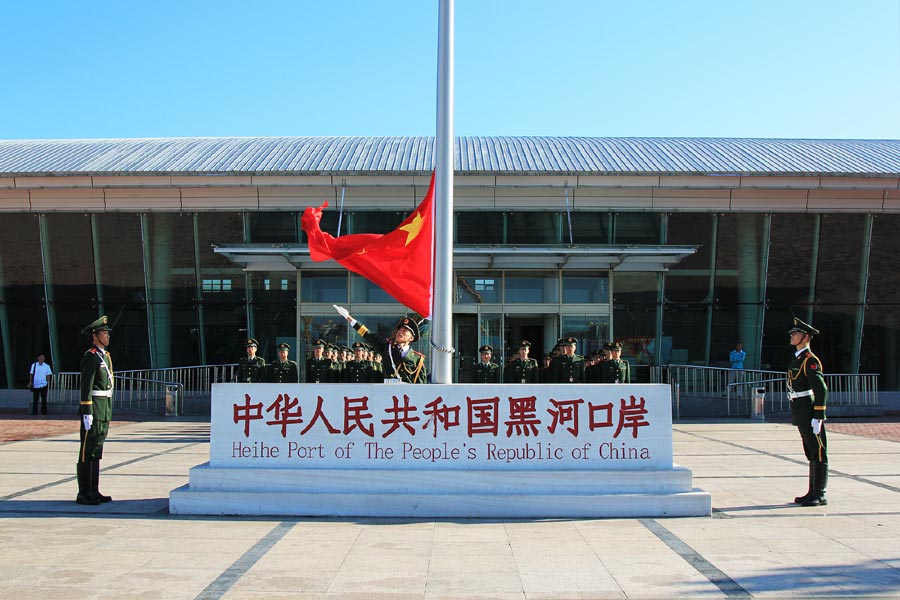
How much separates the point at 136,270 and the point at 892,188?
19.7 meters

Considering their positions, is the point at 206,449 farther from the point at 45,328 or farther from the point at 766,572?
the point at 45,328

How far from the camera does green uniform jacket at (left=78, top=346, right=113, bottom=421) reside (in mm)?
7984

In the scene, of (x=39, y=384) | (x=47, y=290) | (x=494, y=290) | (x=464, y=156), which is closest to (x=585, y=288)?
(x=494, y=290)

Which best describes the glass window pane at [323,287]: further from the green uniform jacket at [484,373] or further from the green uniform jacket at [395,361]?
the green uniform jacket at [395,361]

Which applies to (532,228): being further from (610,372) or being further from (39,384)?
(39,384)

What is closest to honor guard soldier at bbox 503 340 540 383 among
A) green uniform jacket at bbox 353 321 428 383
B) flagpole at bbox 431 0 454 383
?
green uniform jacket at bbox 353 321 428 383

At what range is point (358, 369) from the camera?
1277 centimetres

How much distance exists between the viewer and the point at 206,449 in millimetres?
12211

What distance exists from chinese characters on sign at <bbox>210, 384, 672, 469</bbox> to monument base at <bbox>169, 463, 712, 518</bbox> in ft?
0.45

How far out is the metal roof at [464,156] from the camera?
19.5 m

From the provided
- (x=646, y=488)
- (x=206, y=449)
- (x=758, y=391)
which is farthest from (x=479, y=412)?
(x=758, y=391)

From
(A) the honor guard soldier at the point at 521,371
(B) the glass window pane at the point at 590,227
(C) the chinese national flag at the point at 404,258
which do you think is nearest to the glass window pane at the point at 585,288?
(B) the glass window pane at the point at 590,227

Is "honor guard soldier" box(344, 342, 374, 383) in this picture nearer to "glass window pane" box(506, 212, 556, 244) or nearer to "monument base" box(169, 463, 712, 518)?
"monument base" box(169, 463, 712, 518)

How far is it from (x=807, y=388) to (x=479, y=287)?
12.3 m
